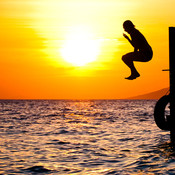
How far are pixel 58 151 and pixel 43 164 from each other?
12.0ft

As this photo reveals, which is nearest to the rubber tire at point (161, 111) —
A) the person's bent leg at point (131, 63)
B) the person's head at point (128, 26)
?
the person's bent leg at point (131, 63)

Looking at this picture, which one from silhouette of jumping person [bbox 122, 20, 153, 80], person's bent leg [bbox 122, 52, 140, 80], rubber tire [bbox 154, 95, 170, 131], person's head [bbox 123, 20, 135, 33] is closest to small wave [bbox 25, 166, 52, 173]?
rubber tire [bbox 154, 95, 170, 131]

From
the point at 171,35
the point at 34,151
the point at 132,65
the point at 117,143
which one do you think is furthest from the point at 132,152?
the point at 132,65

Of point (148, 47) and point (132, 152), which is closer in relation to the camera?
point (148, 47)

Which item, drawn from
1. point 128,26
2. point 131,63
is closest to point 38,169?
point 131,63

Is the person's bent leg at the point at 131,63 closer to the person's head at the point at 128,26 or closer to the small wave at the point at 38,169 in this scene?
the person's head at the point at 128,26

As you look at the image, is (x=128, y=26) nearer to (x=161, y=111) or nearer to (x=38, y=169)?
(x=161, y=111)

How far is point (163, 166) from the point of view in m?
16.5

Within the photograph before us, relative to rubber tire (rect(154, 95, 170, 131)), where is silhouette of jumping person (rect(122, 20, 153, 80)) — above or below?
above

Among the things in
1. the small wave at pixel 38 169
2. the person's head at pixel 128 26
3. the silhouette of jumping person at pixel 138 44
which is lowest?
the small wave at pixel 38 169

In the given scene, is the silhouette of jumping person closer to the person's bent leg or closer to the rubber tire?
the person's bent leg

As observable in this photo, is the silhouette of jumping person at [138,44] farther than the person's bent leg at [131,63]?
No

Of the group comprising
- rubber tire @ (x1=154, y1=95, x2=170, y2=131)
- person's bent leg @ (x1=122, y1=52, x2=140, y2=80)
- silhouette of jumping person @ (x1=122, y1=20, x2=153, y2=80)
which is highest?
silhouette of jumping person @ (x1=122, y1=20, x2=153, y2=80)

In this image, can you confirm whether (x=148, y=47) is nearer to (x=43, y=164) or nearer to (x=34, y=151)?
(x=43, y=164)
